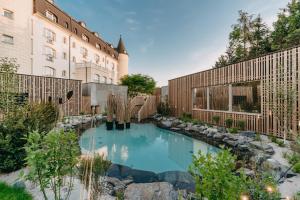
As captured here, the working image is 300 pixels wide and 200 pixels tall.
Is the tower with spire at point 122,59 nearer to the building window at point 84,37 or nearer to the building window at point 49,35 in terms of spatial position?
the building window at point 84,37

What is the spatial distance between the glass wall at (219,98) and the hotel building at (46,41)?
13.9m

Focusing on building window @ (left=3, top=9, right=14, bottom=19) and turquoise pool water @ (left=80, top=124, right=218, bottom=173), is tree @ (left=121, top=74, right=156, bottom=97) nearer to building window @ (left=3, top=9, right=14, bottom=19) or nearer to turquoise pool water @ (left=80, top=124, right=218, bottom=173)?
building window @ (left=3, top=9, right=14, bottom=19)

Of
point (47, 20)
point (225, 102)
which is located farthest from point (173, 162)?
point (47, 20)

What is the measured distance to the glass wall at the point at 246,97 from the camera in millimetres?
6820

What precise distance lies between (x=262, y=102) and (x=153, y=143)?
15.4ft

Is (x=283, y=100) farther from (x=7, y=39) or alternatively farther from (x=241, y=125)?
(x=7, y=39)

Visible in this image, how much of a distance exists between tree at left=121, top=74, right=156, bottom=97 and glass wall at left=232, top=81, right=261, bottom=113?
15400 mm

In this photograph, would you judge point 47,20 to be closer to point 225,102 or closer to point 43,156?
point 225,102

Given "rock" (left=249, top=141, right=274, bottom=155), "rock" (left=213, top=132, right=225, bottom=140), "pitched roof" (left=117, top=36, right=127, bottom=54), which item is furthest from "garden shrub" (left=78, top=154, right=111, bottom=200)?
"pitched roof" (left=117, top=36, right=127, bottom=54)

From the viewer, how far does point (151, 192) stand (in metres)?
2.69

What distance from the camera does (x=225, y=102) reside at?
8.40 m

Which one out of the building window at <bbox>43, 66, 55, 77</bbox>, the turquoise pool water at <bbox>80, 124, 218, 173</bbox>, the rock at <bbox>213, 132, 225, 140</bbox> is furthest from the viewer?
the building window at <bbox>43, 66, 55, 77</bbox>

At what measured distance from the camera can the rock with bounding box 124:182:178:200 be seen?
2574 millimetres

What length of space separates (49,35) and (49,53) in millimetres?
1882
